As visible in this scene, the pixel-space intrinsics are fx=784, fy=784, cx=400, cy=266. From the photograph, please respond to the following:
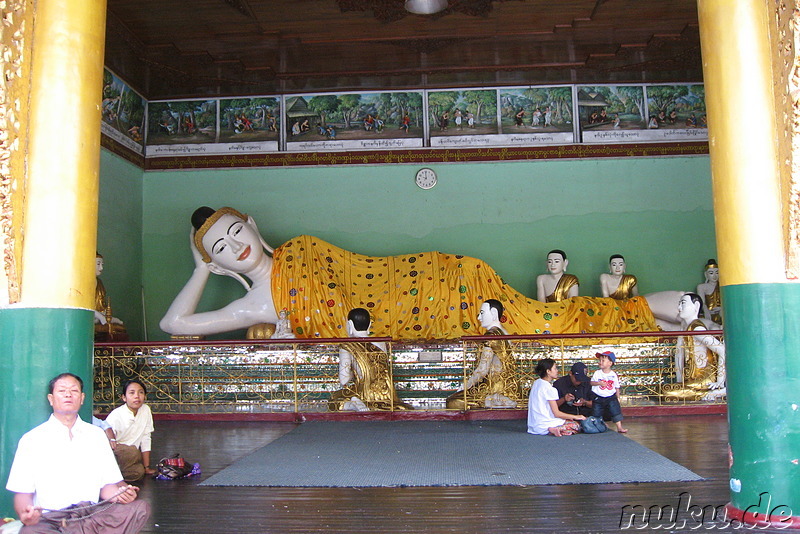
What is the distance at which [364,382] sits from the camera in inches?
267

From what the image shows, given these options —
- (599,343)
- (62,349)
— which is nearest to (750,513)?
(62,349)

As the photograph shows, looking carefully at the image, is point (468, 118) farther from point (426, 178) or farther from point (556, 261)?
point (556, 261)

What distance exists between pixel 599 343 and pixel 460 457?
2.96m

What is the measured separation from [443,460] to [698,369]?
3.27 m

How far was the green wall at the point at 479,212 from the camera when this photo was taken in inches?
362

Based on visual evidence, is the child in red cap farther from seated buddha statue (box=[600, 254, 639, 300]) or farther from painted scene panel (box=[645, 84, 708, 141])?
painted scene panel (box=[645, 84, 708, 141])

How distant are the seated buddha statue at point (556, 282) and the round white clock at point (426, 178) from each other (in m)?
1.64

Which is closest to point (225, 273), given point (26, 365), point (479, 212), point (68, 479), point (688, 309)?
point (479, 212)

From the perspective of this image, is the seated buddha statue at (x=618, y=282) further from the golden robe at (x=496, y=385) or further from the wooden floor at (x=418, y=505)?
the wooden floor at (x=418, y=505)

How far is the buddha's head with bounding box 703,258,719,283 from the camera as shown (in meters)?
8.73

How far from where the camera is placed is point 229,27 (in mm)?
7766

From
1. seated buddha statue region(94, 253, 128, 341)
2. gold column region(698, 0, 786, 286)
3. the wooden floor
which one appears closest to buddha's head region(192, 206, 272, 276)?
seated buddha statue region(94, 253, 128, 341)

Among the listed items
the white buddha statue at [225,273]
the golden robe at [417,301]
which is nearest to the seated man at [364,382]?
the golden robe at [417,301]

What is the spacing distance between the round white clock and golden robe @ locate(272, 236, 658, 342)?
134 centimetres
